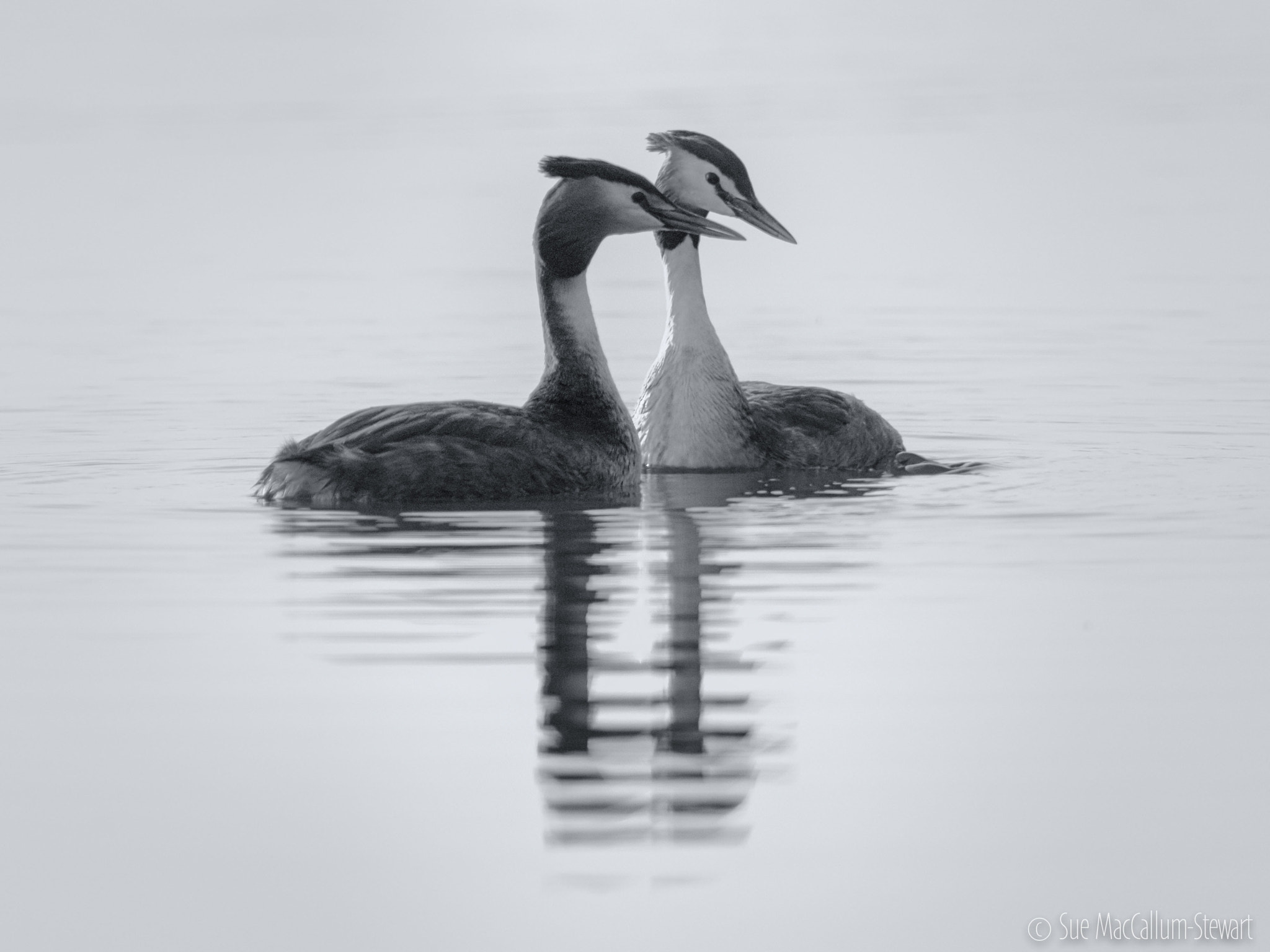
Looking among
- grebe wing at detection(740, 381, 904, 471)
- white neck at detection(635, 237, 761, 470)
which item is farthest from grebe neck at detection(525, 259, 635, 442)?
grebe wing at detection(740, 381, 904, 471)

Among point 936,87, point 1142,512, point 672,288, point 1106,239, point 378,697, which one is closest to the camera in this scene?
point 378,697

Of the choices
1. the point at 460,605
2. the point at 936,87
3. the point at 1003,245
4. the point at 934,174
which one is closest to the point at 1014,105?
the point at 936,87

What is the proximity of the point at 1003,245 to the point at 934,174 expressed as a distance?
520 centimetres

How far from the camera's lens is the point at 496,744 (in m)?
7.46

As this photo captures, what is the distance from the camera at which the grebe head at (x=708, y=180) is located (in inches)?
527

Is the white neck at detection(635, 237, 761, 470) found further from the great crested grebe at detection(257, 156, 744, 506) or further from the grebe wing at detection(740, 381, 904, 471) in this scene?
the great crested grebe at detection(257, 156, 744, 506)

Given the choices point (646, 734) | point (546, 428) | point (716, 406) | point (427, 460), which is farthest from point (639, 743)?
point (716, 406)

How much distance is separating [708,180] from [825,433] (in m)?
1.45

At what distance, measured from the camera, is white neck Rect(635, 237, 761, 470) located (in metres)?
13.2

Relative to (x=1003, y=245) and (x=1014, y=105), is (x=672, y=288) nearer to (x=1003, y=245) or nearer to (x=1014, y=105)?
(x=1003, y=245)

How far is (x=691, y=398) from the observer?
1332 cm

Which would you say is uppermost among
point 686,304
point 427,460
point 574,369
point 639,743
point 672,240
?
point 672,240

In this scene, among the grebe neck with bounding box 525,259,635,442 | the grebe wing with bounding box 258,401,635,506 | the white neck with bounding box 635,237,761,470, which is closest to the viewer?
the grebe wing with bounding box 258,401,635,506

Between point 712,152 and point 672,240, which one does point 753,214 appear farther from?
point 672,240
